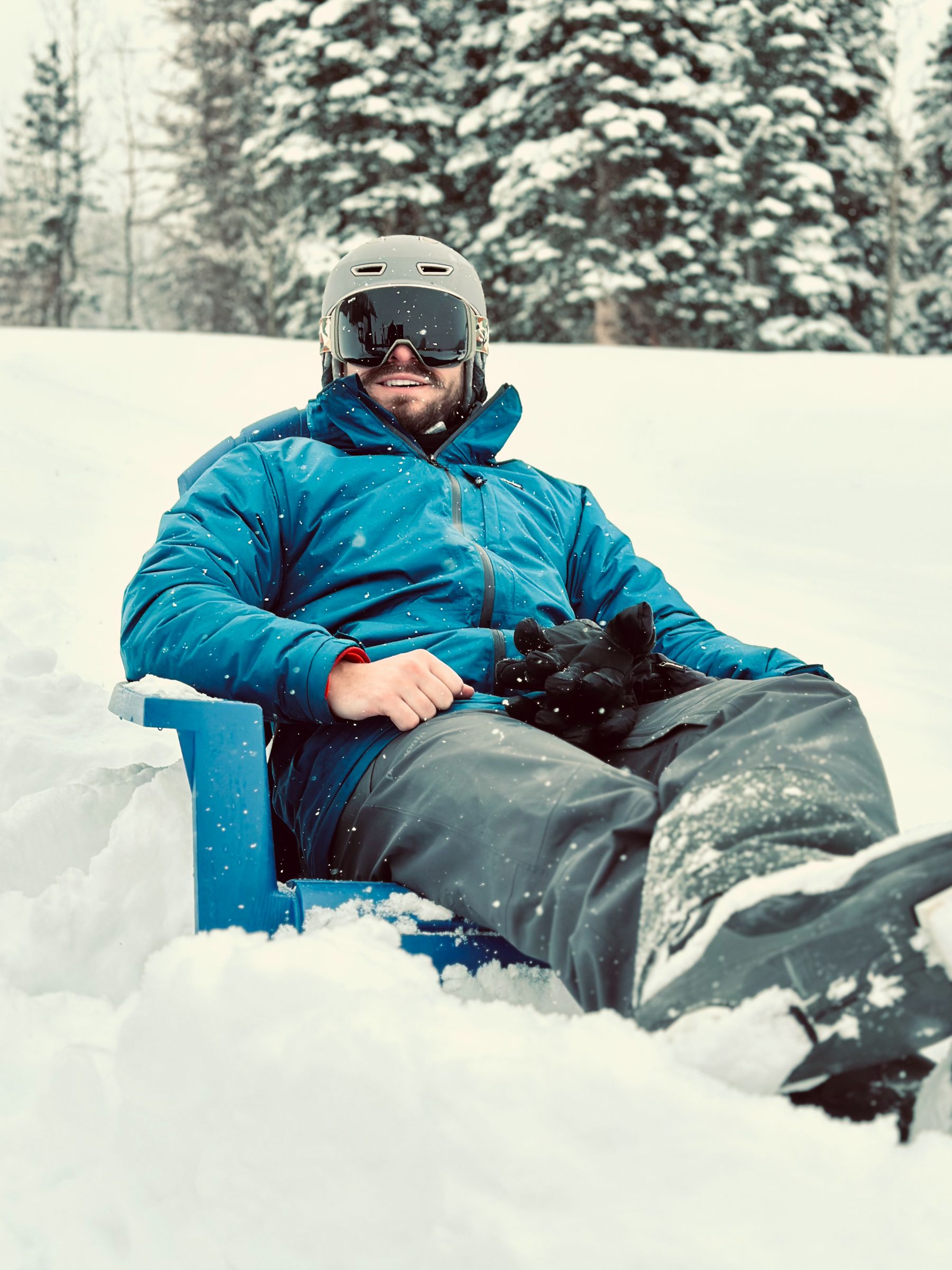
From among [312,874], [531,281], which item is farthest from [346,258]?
[531,281]

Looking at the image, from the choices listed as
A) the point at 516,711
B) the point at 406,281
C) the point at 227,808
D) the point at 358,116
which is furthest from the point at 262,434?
the point at 358,116

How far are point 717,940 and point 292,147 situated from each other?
752 inches

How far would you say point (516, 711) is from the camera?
2.06 metres

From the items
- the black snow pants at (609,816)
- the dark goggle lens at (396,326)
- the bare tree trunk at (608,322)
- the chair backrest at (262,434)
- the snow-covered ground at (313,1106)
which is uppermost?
the bare tree trunk at (608,322)

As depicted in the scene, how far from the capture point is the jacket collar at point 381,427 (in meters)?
2.65

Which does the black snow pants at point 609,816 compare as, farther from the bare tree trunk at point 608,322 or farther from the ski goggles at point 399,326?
the bare tree trunk at point 608,322

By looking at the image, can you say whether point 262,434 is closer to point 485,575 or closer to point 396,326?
point 396,326

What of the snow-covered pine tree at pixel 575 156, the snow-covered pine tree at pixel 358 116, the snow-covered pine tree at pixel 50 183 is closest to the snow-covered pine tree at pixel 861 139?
the snow-covered pine tree at pixel 575 156

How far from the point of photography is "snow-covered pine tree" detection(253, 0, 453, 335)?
17.6 metres

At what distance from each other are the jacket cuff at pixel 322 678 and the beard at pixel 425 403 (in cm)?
90

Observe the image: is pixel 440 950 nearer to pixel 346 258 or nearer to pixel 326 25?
pixel 346 258

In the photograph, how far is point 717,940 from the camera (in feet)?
3.95

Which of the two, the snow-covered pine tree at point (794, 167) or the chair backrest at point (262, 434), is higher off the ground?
the snow-covered pine tree at point (794, 167)

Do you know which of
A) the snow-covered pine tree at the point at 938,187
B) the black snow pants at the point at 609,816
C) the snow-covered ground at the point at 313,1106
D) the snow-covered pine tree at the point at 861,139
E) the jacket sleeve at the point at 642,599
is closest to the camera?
the snow-covered ground at the point at 313,1106
